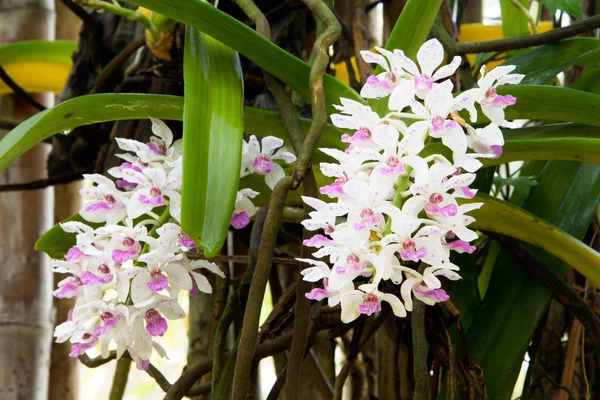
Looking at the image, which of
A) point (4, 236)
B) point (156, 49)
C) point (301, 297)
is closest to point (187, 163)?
point (301, 297)

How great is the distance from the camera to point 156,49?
0.71m

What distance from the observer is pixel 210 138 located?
49 centimetres

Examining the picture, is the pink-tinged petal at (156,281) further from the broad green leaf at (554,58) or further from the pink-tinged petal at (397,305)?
the broad green leaf at (554,58)

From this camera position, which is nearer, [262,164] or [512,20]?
[262,164]

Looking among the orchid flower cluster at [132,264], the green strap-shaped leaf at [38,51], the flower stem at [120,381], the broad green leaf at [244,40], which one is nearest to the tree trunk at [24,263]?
the green strap-shaped leaf at [38,51]

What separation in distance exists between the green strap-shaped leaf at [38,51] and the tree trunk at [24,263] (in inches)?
3.5

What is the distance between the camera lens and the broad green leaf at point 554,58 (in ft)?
2.19

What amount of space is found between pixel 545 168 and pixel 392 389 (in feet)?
1.05

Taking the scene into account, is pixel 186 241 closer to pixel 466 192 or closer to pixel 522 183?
pixel 466 192

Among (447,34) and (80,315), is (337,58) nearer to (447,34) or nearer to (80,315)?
(447,34)

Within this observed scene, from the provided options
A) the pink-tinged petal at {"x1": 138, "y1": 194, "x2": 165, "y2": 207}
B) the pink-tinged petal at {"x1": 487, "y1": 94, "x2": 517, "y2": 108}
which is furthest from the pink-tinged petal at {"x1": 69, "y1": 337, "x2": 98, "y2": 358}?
the pink-tinged petal at {"x1": 487, "y1": 94, "x2": 517, "y2": 108}

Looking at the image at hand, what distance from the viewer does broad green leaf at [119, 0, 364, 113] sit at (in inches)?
20.5

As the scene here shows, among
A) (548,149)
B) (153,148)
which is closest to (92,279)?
(153,148)

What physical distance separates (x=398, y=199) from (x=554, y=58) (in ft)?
1.24
